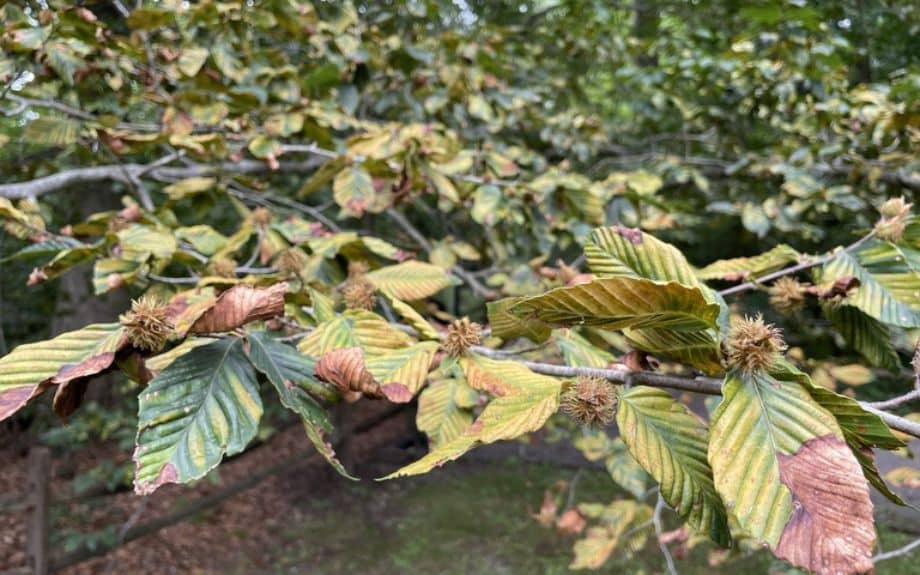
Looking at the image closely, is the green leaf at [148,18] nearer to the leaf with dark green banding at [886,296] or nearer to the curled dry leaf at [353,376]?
the curled dry leaf at [353,376]

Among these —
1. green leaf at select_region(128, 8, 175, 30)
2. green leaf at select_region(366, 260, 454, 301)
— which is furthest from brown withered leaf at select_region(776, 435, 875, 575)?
green leaf at select_region(128, 8, 175, 30)

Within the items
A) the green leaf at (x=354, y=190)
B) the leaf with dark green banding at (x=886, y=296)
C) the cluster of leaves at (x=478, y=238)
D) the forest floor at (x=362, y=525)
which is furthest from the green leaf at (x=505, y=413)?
the forest floor at (x=362, y=525)

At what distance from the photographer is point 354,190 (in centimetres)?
154

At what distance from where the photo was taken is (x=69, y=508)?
352 centimetres

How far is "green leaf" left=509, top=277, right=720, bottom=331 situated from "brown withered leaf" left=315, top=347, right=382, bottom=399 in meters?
0.21

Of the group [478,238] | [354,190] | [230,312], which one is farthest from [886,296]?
[478,238]

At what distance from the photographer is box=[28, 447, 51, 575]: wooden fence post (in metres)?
2.97

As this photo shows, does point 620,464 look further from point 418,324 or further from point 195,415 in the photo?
point 195,415

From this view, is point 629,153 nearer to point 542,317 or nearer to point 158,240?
point 158,240

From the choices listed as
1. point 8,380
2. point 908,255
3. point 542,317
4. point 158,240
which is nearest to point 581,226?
point 908,255

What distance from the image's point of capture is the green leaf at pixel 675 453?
577 mm

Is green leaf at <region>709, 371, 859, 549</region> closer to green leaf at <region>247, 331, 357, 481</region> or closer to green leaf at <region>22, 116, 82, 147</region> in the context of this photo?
green leaf at <region>247, 331, 357, 481</region>

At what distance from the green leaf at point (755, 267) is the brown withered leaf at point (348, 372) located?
55 centimetres

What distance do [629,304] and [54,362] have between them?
1.96 ft
